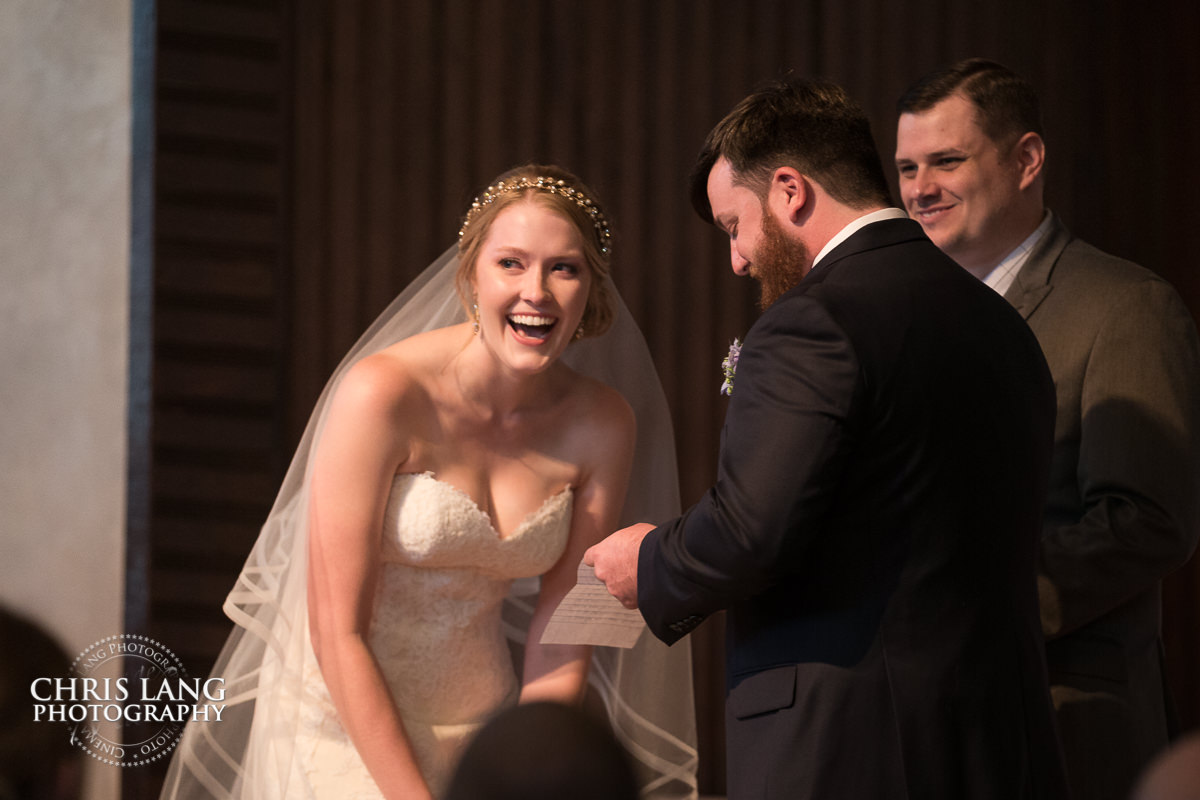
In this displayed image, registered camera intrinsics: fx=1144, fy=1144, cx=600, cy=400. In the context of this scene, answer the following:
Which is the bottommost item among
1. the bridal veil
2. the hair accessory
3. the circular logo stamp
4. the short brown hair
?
the circular logo stamp

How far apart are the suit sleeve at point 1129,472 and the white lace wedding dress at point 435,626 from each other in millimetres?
1042

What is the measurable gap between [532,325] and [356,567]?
0.60 metres

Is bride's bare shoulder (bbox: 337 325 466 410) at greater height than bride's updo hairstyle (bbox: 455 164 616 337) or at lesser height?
lesser

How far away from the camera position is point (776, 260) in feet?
6.14

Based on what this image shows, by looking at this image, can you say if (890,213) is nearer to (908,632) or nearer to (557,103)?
(908,632)

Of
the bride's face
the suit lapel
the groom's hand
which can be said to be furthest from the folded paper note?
the suit lapel

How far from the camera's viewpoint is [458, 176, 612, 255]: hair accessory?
2.46 m

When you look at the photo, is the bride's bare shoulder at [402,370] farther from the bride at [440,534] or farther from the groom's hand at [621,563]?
the groom's hand at [621,563]

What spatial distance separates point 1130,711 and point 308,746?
1.59 m

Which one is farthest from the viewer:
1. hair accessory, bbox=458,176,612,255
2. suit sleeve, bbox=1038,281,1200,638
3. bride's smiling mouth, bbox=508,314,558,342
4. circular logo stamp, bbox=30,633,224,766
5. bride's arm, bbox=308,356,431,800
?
circular logo stamp, bbox=30,633,224,766

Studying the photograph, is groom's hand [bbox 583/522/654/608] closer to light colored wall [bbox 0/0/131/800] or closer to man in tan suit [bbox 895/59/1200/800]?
man in tan suit [bbox 895/59/1200/800]

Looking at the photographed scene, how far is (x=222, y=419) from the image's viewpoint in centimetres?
359

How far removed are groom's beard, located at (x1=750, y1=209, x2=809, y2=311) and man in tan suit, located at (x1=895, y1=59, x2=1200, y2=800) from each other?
0.67 m

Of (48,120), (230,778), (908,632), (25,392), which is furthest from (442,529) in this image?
(48,120)
